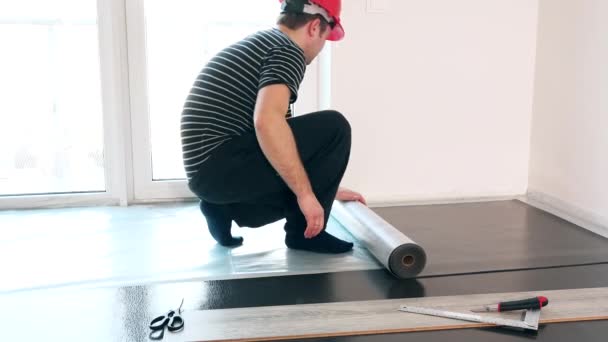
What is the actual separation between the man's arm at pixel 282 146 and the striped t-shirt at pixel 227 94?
0.14 meters

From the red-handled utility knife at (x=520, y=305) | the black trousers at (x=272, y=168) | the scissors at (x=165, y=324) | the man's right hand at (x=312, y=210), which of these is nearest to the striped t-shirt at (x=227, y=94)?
the black trousers at (x=272, y=168)

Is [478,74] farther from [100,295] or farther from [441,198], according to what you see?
[100,295]

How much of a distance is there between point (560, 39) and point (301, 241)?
170cm

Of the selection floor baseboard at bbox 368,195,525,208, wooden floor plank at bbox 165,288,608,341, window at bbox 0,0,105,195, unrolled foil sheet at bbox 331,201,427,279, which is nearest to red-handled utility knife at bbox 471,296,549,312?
wooden floor plank at bbox 165,288,608,341

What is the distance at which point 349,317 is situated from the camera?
1.65 metres

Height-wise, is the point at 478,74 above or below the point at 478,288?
above

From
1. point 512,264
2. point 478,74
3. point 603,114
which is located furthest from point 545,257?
point 478,74

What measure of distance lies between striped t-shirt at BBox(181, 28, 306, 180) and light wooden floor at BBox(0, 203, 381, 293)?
0.36m

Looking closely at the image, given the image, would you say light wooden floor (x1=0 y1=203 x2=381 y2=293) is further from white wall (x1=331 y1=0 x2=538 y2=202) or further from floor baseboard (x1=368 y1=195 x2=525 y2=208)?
white wall (x1=331 y1=0 x2=538 y2=202)

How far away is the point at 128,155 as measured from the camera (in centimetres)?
309

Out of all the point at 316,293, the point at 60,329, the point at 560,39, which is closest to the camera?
the point at 60,329

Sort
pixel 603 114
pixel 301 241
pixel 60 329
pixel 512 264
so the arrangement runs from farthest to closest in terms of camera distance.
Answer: pixel 603 114
pixel 301 241
pixel 512 264
pixel 60 329

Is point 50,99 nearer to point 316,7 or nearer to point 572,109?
point 316,7

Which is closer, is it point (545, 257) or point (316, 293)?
point (316, 293)
